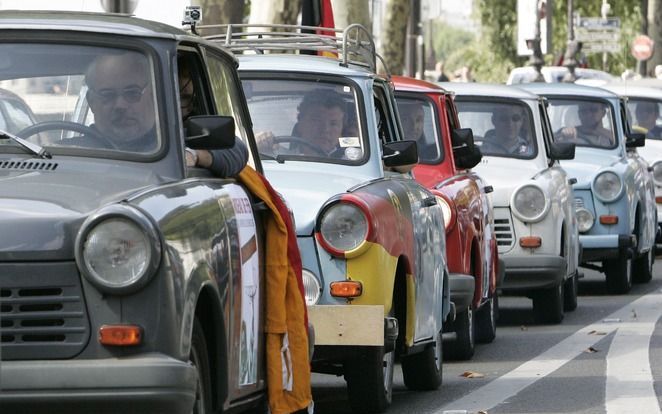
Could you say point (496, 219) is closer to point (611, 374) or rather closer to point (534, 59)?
point (611, 374)

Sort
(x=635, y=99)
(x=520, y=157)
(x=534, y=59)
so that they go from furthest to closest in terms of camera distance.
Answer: (x=534, y=59), (x=635, y=99), (x=520, y=157)

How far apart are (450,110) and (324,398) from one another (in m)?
4.20

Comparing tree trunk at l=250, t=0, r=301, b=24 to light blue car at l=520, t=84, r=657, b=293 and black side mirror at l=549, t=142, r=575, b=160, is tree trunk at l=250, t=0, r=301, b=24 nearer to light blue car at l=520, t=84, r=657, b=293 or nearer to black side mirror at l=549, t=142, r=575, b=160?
light blue car at l=520, t=84, r=657, b=293

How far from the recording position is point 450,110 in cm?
1469

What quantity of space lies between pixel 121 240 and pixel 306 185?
4.29 m

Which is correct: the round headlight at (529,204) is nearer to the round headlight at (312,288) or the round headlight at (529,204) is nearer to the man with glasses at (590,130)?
the man with glasses at (590,130)

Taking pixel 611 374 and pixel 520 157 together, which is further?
pixel 520 157

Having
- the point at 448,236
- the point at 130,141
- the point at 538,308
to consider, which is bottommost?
the point at 538,308

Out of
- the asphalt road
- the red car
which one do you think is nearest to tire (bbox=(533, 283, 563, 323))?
the asphalt road

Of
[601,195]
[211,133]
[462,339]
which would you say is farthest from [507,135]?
[211,133]

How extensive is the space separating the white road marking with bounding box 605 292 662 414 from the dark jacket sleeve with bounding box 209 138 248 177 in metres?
3.08

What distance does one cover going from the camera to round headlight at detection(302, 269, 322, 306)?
32.2 feet

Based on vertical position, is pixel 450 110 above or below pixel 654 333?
above

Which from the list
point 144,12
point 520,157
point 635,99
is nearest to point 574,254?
point 520,157
